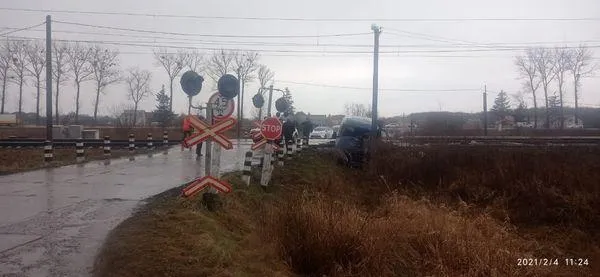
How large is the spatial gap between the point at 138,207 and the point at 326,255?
3.84 metres

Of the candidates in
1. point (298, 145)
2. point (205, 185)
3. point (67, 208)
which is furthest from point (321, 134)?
point (67, 208)

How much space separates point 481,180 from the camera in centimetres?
2214

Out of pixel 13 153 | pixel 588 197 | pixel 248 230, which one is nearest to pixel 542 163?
pixel 588 197

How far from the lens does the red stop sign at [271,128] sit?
13977 mm

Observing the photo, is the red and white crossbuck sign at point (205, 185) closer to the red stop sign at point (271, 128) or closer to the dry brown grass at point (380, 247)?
the dry brown grass at point (380, 247)

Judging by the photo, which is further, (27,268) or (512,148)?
(512,148)

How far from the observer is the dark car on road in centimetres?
2559

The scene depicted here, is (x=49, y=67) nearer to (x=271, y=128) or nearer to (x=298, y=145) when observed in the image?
(x=298, y=145)

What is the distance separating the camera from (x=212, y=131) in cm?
953

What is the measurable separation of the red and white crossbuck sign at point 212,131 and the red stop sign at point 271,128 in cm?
432

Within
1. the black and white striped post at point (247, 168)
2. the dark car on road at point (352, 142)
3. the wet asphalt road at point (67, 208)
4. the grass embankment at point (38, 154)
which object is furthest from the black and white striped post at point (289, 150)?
the black and white striped post at point (247, 168)

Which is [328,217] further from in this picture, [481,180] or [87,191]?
[481,180]

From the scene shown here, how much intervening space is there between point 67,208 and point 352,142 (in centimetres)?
1797

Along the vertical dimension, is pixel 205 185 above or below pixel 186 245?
above
